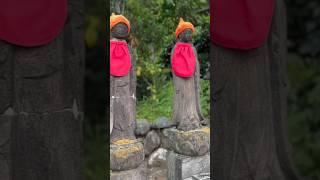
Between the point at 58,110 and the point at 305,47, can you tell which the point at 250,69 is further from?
the point at 58,110

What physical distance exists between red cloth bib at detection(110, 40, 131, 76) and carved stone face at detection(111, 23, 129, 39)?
0.05 metres

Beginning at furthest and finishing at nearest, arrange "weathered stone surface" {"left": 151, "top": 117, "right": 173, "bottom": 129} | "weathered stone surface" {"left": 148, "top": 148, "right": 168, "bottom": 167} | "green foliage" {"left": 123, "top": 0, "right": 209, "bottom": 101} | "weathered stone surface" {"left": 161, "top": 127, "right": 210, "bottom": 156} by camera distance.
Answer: "green foliage" {"left": 123, "top": 0, "right": 209, "bottom": 101} → "weathered stone surface" {"left": 148, "top": 148, "right": 168, "bottom": 167} → "weathered stone surface" {"left": 151, "top": 117, "right": 173, "bottom": 129} → "weathered stone surface" {"left": 161, "top": 127, "right": 210, "bottom": 156}

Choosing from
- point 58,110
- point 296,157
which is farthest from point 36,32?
point 296,157

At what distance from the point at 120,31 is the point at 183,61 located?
0.79m

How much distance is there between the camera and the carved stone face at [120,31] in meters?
3.53

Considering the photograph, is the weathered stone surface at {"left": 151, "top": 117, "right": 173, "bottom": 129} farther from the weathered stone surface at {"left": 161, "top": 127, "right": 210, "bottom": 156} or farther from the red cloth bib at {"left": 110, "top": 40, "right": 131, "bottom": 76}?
the red cloth bib at {"left": 110, "top": 40, "right": 131, "bottom": 76}

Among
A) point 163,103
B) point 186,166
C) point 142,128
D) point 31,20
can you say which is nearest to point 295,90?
point 31,20

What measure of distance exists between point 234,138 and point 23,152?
88 centimetres

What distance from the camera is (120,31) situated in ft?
11.6

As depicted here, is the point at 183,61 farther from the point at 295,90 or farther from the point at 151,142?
the point at 295,90

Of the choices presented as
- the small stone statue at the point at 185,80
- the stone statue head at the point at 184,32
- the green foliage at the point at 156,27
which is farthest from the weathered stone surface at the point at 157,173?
the green foliage at the point at 156,27

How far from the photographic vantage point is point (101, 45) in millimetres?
2006

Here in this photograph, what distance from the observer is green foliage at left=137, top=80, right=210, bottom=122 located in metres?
6.82

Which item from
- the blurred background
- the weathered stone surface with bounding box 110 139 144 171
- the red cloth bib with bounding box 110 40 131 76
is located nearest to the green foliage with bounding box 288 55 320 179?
the blurred background
